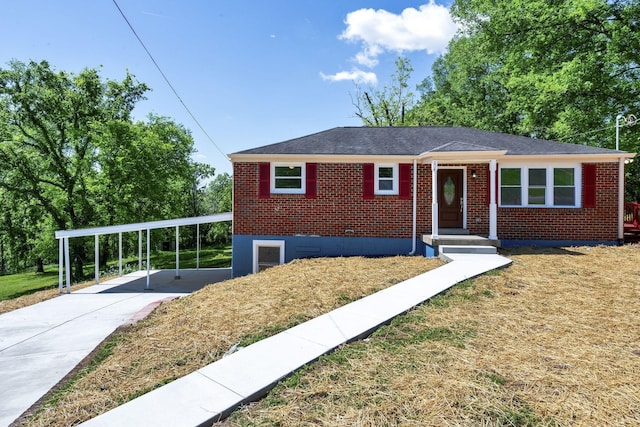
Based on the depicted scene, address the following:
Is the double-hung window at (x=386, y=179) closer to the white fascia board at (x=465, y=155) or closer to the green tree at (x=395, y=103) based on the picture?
the white fascia board at (x=465, y=155)

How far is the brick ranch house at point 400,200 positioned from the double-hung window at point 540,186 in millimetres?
32

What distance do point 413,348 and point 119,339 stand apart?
416cm

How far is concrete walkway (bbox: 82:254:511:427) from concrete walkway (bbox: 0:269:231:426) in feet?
4.99

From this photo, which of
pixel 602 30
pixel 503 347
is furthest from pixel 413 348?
pixel 602 30

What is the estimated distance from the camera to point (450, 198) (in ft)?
36.2

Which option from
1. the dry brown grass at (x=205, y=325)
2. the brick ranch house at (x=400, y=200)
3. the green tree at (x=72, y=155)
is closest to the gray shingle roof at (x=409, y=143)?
the brick ranch house at (x=400, y=200)

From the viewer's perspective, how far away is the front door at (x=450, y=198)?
1091 centimetres

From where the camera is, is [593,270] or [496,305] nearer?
[496,305]

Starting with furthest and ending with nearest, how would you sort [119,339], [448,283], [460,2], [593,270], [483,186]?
[460,2] → [483,186] → [593,270] → [448,283] → [119,339]

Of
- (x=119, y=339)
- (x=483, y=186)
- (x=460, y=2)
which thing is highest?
(x=460, y=2)

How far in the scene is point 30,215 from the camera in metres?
19.2

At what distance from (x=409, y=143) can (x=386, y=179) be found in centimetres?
199

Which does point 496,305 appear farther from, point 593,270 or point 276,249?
point 276,249

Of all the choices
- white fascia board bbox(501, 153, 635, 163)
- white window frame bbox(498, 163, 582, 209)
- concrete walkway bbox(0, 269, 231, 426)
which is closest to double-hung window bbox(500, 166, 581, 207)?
white window frame bbox(498, 163, 582, 209)
